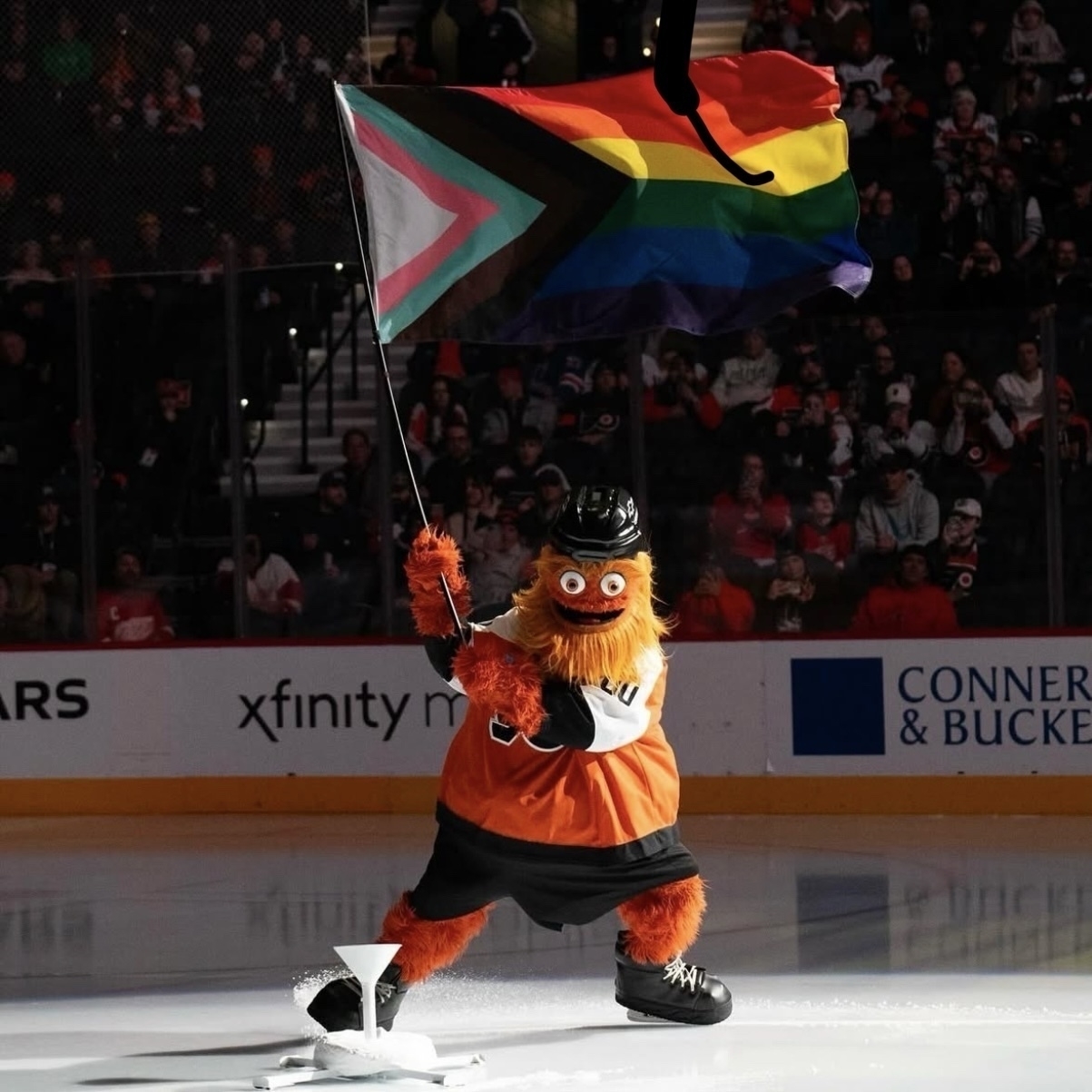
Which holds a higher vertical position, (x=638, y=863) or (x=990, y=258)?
(x=990, y=258)

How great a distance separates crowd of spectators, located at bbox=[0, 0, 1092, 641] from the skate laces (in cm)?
525

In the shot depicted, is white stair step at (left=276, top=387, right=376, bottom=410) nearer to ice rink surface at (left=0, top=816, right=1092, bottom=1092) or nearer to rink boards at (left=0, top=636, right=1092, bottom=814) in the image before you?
rink boards at (left=0, top=636, right=1092, bottom=814)

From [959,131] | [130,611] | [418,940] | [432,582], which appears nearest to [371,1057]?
[418,940]

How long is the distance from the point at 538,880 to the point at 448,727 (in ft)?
19.0

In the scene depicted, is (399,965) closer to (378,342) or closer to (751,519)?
(378,342)

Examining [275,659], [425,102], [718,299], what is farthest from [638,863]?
[275,659]

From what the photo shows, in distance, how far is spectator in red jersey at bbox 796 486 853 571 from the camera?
11.1 m

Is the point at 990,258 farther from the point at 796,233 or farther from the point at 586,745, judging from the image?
the point at 586,745

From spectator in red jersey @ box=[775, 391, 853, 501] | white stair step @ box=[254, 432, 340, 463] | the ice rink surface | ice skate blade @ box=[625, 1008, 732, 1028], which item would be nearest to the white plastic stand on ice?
Result: the ice rink surface

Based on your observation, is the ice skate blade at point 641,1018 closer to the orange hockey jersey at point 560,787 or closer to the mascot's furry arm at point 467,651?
the orange hockey jersey at point 560,787

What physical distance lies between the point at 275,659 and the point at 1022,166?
5727mm

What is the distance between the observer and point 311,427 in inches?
460

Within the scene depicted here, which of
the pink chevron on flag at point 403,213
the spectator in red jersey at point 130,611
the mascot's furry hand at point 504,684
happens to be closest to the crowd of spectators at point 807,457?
the spectator in red jersey at point 130,611

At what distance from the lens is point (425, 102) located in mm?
6520
